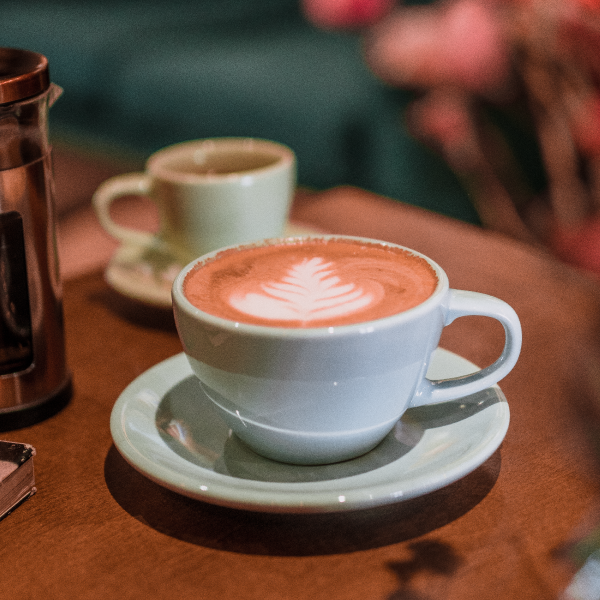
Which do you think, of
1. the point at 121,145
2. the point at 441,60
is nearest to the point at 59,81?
the point at 121,145

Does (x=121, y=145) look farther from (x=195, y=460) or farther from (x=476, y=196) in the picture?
(x=195, y=460)

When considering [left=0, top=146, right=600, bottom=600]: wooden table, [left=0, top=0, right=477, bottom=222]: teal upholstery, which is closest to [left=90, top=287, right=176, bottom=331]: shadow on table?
[left=0, top=146, right=600, bottom=600]: wooden table

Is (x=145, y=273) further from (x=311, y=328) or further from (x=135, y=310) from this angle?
(x=311, y=328)

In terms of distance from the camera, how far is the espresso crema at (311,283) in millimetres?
437

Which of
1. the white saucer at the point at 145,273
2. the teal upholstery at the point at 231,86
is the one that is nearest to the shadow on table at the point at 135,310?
the white saucer at the point at 145,273

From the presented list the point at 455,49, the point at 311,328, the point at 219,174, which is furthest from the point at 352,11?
the point at 311,328

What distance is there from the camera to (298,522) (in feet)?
1.40

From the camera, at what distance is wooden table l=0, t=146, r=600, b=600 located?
387 millimetres

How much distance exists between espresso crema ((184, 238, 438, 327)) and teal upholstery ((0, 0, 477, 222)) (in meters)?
1.35

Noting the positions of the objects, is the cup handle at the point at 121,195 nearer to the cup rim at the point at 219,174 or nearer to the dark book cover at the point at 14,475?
the cup rim at the point at 219,174

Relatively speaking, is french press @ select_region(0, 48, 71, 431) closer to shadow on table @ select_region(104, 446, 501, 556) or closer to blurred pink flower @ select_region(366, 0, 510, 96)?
shadow on table @ select_region(104, 446, 501, 556)

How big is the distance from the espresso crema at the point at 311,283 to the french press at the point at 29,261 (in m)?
0.13

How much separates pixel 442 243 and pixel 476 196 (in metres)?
0.96

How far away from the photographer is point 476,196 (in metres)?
1.76
